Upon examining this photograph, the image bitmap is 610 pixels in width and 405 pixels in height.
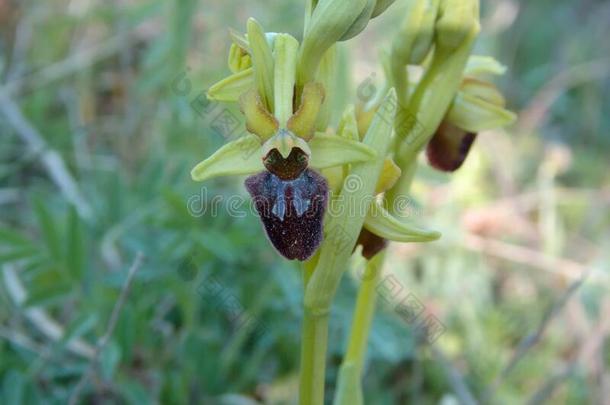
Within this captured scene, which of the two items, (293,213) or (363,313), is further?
(363,313)

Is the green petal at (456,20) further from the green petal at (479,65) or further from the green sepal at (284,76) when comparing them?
the green sepal at (284,76)

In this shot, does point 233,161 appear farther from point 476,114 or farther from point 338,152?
point 476,114

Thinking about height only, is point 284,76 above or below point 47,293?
above

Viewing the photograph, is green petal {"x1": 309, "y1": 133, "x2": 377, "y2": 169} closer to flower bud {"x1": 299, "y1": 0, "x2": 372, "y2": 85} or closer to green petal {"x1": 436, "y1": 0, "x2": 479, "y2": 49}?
flower bud {"x1": 299, "y1": 0, "x2": 372, "y2": 85}

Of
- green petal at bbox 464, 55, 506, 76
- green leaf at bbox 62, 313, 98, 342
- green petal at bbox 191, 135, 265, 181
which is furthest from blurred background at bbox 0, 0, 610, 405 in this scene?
green petal at bbox 464, 55, 506, 76

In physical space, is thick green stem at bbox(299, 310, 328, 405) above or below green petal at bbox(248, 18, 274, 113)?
below

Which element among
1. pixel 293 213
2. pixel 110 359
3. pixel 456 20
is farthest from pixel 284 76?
pixel 110 359
